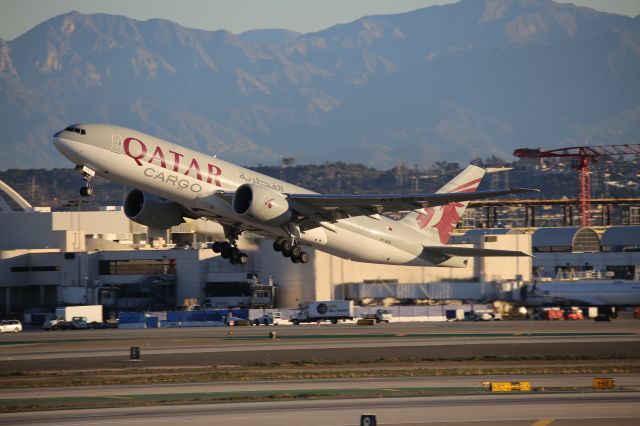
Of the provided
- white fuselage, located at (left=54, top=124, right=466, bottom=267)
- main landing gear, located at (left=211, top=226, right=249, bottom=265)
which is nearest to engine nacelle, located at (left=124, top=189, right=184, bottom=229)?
white fuselage, located at (left=54, top=124, right=466, bottom=267)

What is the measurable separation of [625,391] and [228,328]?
1725 inches

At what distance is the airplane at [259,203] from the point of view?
4869cm

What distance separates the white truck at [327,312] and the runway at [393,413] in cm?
4755

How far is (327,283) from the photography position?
92.0m

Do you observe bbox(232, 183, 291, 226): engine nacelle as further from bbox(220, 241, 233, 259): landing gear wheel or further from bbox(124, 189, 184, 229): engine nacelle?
bbox(220, 241, 233, 259): landing gear wheel

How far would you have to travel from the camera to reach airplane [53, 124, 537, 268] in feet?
160

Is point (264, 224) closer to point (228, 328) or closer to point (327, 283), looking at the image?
point (228, 328)

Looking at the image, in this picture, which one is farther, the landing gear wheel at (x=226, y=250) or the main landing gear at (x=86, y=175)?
the landing gear wheel at (x=226, y=250)

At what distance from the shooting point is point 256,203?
169 ft

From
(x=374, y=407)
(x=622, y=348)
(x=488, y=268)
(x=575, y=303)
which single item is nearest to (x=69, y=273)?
(x=488, y=268)

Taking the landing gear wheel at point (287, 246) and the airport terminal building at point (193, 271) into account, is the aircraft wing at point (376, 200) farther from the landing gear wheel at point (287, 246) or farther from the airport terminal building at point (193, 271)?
the airport terminal building at point (193, 271)

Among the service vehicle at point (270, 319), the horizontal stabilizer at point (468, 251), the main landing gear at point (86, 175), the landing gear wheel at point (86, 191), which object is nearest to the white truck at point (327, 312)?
the service vehicle at point (270, 319)

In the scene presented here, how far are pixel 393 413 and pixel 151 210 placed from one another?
2530 cm

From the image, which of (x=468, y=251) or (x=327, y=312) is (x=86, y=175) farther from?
(x=327, y=312)
